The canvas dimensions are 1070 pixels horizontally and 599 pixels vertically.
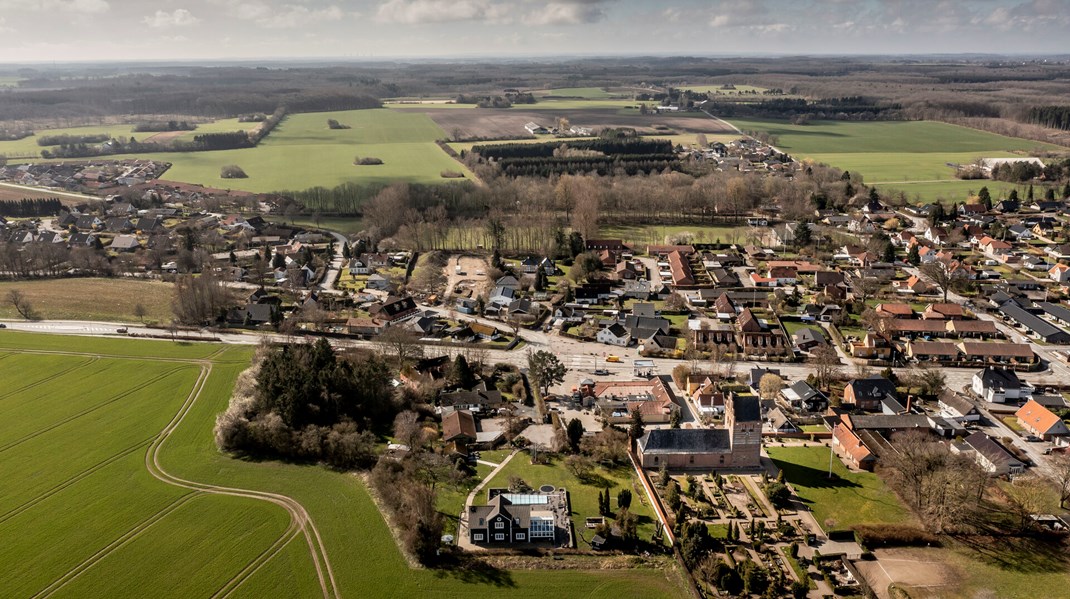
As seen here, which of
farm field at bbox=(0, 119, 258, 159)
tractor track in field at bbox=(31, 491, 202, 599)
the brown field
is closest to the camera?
tractor track in field at bbox=(31, 491, 202, 599)

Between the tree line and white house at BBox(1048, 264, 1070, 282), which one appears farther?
the tree line

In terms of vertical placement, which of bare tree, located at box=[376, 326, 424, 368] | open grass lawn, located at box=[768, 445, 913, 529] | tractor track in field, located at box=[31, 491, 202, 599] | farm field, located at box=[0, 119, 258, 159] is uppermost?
farm field, located at box=[0, 119, 258, 159]

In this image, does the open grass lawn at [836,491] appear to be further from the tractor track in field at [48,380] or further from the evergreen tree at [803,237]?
the tractor track in field at [48,380]

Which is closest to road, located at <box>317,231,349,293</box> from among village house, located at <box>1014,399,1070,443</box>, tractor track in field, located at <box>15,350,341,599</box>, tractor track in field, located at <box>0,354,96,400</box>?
tractor track in field, located at <box>0,354,96,400</box>

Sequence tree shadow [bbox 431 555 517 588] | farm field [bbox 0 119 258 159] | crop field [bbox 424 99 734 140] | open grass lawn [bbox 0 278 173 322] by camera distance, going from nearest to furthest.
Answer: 1. tree shadow [bbox 431 555 517 588]
2. open grass lawn [bbox 0 278 173 322]
3. farm field [bbox 0 119 258 159]
4. crop field [bbox 424 99 734 140]

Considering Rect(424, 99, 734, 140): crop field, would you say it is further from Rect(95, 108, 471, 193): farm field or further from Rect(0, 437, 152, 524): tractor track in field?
Rect(0, 437, 152, 524): tractor track in field

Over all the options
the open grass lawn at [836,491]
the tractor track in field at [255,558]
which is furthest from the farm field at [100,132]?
the open grass lawn at [836,491]

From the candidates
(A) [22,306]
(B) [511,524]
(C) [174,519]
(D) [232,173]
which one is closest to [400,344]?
(C) [174,519]
